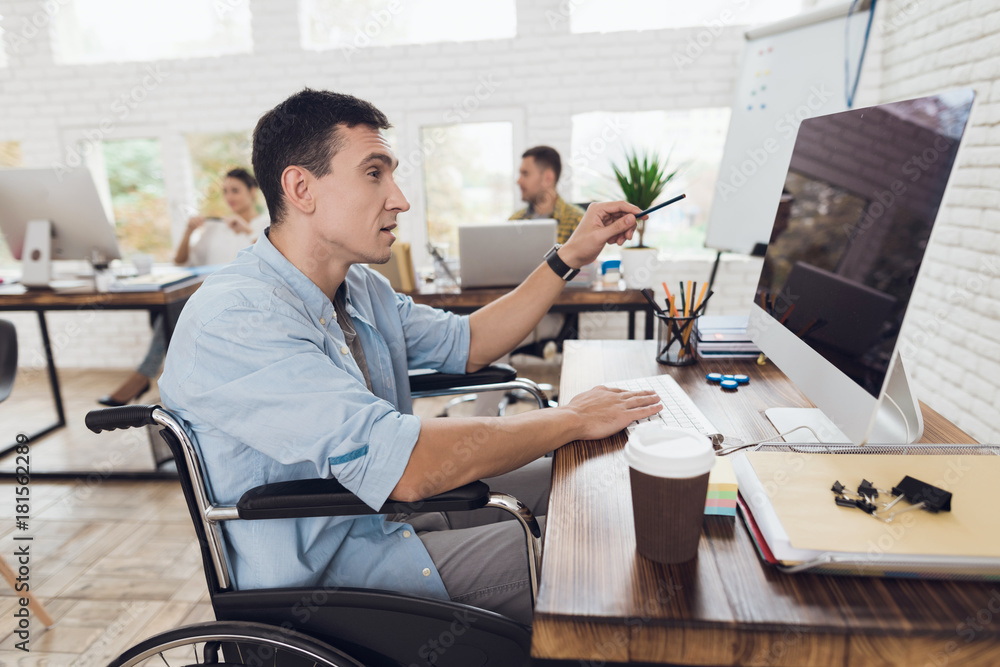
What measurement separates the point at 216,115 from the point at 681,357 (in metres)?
3.83

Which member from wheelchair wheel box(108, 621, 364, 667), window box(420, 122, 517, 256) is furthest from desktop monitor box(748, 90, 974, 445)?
window box(420, 122, 517, 256)

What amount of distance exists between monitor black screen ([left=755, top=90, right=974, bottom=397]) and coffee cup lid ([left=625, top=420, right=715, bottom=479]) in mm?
277

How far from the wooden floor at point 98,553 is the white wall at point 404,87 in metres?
1.52

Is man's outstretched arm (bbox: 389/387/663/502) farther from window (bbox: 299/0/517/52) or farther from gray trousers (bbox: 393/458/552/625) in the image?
window (bbox: 299/0/517/52)

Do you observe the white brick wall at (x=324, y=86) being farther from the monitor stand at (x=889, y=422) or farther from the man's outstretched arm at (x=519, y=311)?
the monitor stand at (x=889, y=422)

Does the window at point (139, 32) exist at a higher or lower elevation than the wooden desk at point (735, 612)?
higher

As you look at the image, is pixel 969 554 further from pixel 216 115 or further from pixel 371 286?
pixel 216 115

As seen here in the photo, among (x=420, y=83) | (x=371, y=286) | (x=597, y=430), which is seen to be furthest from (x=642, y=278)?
(x=420, y=83)

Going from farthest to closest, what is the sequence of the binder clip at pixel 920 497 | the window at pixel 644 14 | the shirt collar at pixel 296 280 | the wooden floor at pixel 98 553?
1. the window at pixel 644 14
2. the wooden floor at pixel 98 553
3. the shirt collar at pixel 296 280
4. the binder clip at pixel 920 497

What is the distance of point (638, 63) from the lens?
12.4 feet

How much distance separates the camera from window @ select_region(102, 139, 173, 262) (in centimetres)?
432

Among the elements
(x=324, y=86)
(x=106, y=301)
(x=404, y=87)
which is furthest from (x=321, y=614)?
(x=324, y=86)

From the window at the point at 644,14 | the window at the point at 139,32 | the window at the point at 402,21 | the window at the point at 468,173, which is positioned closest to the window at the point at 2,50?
the window at the point at 139,32

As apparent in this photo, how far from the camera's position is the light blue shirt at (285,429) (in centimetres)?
90
